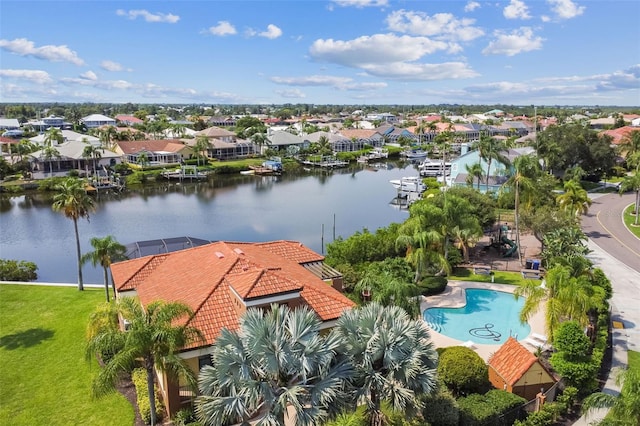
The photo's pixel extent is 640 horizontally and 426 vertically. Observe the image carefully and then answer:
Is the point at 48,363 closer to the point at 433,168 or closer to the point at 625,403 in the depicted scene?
the point at 625,403

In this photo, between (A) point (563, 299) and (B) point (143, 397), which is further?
(A) point (563, 299)

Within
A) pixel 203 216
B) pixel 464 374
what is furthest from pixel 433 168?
pixel 464 374

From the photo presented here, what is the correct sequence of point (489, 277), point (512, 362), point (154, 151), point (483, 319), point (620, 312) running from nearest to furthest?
point (512, 362), point (620, 312), point (483, 319), point (489, 277), point (154, 151)

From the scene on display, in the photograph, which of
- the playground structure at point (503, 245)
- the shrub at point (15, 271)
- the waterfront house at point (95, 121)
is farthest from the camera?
the waterfront house at point (95, 121)

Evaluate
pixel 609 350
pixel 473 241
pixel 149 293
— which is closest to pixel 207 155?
pixel 473 241

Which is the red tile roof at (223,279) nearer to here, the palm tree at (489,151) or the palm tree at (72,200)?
the palm tree at (72,200)

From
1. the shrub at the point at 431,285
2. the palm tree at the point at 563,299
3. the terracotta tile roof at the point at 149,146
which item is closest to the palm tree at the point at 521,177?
the shrub at the point at 431,285

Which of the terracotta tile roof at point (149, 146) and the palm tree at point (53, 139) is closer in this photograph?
the palm tree at point (53, 139)
